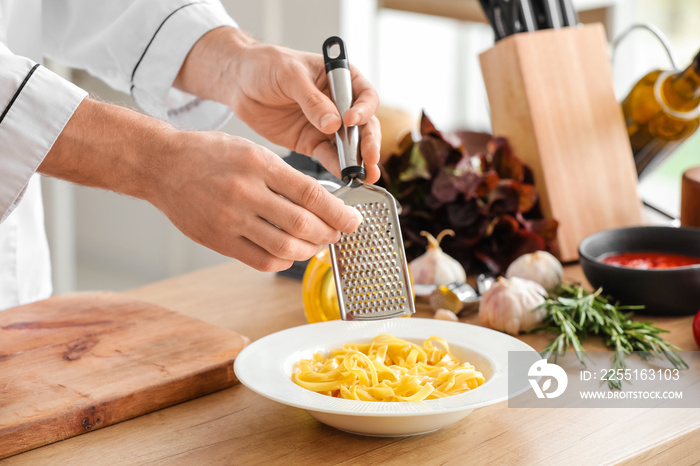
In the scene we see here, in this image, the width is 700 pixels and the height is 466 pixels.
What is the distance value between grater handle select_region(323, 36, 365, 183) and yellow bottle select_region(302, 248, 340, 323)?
0.64ft

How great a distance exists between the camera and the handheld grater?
86cm

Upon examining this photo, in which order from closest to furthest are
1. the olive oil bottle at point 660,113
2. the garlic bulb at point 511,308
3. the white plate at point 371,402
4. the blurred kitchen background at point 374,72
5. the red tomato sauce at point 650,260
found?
the white plate at point 371,402
the garlic bulb at point 511,308
the red tomato sauce at point 650,260
the olive oil bottle at point 660,113
the blurred kitchen background at point 374,72

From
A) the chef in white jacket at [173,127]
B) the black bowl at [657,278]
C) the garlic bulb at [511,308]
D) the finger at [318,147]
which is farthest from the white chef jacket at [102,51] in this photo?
the black bowl at [657,278]

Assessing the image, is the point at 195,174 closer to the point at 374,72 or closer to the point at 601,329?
the point at 601,329

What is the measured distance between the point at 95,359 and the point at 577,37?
1099 millimetres

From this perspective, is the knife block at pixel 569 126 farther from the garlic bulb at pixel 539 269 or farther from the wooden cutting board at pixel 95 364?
the wooden cutting board at pixel 95 364

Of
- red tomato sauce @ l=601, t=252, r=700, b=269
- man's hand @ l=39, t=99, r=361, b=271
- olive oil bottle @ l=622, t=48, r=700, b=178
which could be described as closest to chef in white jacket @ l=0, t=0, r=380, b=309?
man's hand @ l=39, t=99, r=361, b=271

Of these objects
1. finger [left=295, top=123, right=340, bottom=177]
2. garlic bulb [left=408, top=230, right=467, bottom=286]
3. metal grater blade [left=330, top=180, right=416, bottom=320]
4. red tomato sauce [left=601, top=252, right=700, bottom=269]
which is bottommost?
red tomato sauce [left=601, top=252, right=700, bottom=269]

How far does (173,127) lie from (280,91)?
0.31 m

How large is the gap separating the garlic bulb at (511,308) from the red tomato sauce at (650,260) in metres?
0.18

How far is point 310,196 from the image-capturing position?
0.76m

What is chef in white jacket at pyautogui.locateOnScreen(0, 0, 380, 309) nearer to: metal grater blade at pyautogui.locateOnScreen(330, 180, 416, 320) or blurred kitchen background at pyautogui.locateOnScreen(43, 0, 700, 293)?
metal grater blade at pyautogui.locateOnScreen(330, 180, 416, 320)

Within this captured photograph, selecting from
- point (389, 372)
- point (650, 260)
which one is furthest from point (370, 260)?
point (650, 260)

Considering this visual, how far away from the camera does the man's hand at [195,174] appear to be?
748mm
